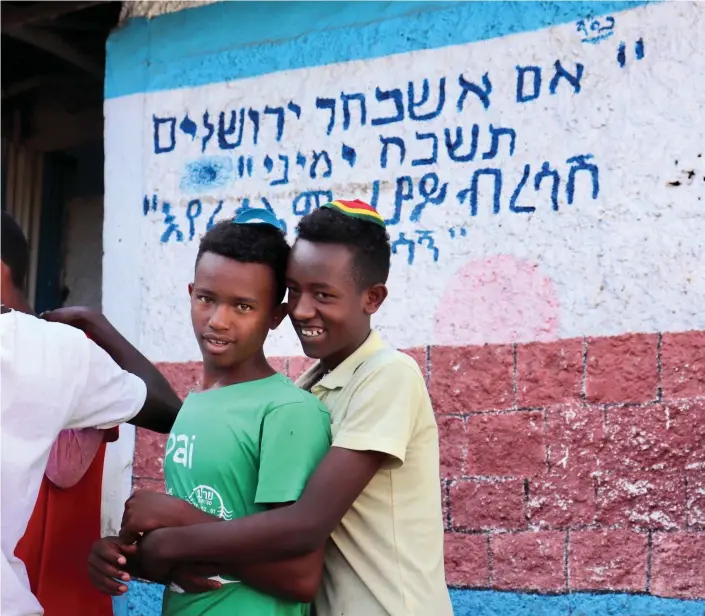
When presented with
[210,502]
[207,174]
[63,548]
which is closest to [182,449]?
[210,502]

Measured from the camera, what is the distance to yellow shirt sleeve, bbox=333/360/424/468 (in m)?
1.66

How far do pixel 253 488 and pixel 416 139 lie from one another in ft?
6.17

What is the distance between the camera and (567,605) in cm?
282

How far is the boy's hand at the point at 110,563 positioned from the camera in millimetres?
1723

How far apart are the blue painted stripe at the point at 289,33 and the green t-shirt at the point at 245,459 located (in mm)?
1889

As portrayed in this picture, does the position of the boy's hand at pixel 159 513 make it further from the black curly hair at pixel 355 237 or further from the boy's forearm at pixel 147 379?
the black curly hair at pixel 355 237

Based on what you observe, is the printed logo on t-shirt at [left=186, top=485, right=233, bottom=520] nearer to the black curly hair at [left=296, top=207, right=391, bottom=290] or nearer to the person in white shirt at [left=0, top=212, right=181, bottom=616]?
the person in white shirt at [left=0, top=212, right=181, bottom=616]

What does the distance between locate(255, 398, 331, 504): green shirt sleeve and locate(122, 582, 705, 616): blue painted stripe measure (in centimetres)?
145

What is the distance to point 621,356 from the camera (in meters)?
2.84

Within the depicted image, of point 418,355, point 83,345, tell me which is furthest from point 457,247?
point 83,345

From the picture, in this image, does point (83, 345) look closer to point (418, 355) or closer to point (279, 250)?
point (279, 250)

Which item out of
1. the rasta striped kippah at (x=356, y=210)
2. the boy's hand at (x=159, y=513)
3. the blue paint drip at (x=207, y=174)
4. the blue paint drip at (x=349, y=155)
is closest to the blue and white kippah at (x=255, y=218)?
the rasta striped kippah at (x=356, y=210)

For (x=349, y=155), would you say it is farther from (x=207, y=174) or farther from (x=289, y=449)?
(x=289, y=449)

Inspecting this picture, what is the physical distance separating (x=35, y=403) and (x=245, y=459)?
43cm
